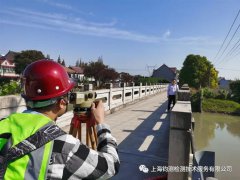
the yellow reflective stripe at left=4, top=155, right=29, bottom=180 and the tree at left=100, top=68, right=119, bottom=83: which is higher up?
the tree at left=100, top=68, right=119, bottom=83

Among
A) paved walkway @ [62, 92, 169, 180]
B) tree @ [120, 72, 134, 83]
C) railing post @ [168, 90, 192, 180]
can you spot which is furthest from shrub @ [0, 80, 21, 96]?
tree @ [120, 72, 134, 83]

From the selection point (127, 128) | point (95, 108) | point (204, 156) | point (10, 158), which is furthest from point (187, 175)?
point (127, 128)

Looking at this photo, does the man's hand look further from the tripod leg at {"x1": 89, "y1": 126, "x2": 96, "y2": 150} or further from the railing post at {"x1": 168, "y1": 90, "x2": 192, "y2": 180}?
the railing post at {"x1": 168, "y1": 90, "x2": 192, "y2": 180}

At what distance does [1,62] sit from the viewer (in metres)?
52.3

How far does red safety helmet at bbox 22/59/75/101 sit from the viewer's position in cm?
143

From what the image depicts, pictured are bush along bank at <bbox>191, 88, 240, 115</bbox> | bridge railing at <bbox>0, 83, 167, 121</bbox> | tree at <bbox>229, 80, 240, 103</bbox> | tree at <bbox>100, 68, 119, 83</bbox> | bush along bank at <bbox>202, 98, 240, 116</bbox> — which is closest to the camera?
bridge railing at <bbox>0, 83, 167, 121</bbox>

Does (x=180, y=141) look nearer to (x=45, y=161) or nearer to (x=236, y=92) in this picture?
(x=45, y=161)

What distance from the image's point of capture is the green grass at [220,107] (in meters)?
22.0

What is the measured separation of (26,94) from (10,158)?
1.31 feet

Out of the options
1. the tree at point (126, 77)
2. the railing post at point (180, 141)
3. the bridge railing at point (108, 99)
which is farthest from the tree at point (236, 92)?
the railing post at point (180, 141)

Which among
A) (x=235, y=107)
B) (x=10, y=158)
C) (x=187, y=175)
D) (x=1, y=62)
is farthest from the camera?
(x=1, y=62)

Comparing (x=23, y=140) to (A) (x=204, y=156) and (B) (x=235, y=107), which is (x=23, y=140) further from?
(B) (x=235, y=107)

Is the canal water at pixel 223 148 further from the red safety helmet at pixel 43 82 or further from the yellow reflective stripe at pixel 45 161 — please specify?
the yellow reflective stripe at pixel 45 161

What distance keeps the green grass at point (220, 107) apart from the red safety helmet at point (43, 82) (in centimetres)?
2187
